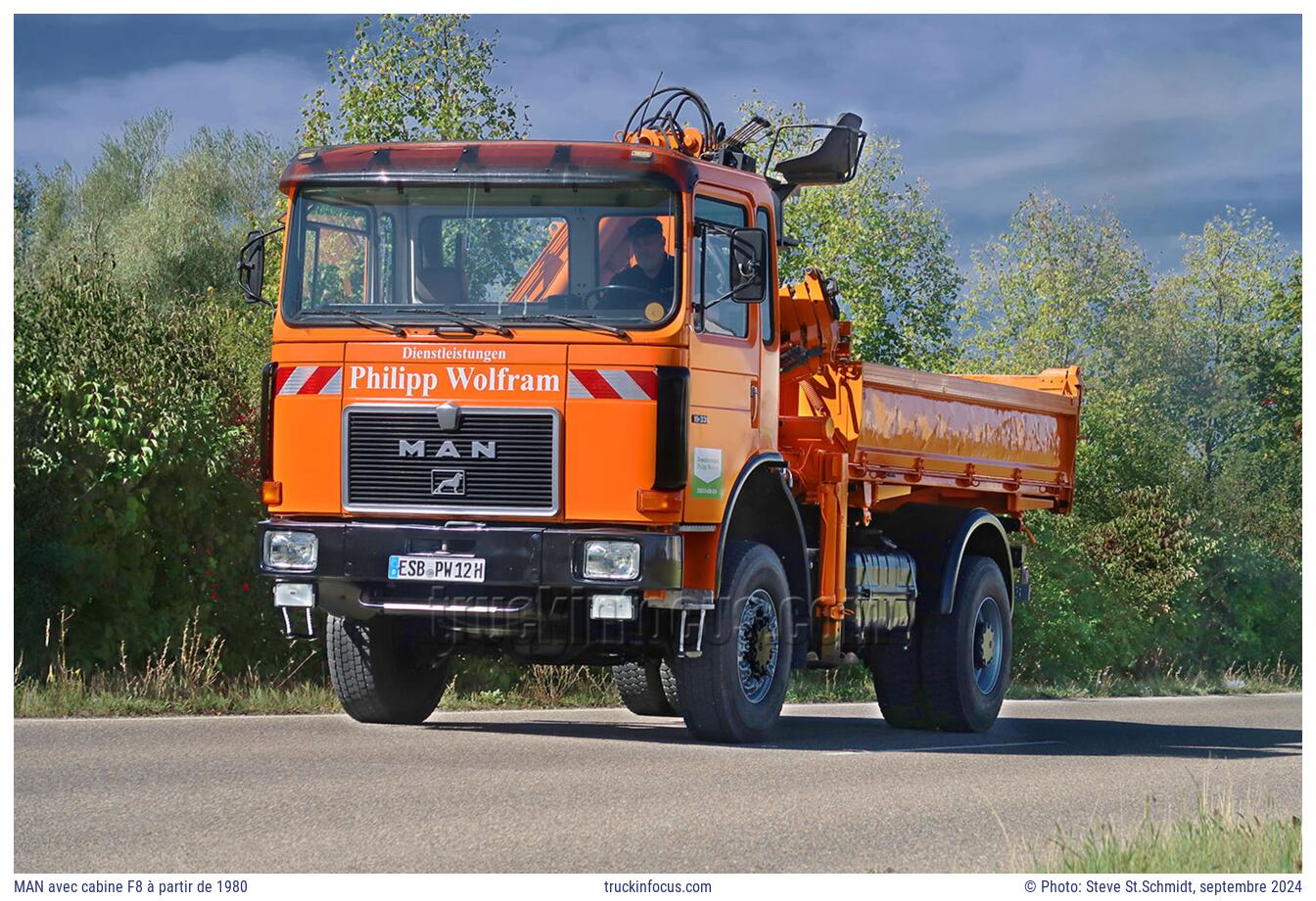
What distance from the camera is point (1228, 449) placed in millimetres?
46531

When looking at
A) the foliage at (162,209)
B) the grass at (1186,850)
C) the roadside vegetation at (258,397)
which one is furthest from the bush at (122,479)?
the foliage at (162,209)

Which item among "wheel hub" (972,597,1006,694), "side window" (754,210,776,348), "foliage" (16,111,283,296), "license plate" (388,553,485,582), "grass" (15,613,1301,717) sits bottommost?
"grass" (15,613,1301,717)

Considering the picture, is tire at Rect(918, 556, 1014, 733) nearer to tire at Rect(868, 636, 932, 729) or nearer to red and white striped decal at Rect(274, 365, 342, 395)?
tire at Rect(868, 636, 932, 729)

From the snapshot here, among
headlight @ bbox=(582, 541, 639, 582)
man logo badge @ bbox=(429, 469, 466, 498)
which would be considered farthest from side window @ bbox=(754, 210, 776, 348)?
man logo badge @ bbox=(429, 469, 466, 498)

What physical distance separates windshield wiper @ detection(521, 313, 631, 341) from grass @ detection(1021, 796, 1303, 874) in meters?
4.41

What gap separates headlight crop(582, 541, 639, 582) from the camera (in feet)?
40.4

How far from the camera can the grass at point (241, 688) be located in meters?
15.0

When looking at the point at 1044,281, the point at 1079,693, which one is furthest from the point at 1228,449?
the point at 1079,693

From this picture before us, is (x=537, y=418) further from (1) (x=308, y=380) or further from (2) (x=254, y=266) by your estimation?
(2) (x=254, y=266)

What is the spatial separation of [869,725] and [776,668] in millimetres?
3130

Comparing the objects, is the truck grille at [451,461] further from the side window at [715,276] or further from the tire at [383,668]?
the tire at [383,668]

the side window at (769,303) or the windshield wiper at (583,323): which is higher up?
the side window at (769,303)

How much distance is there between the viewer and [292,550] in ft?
42.1

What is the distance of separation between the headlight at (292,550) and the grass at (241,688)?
2.62 m
